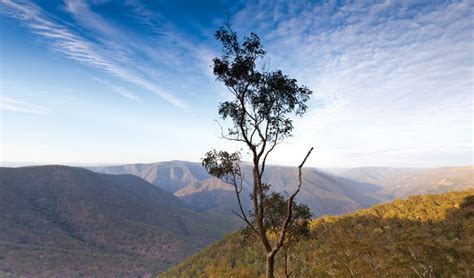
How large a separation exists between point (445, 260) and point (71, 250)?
201 meters

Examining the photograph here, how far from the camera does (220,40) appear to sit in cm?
2073

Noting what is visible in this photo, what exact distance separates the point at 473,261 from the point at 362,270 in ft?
35.7

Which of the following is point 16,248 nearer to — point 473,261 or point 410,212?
point 410,212

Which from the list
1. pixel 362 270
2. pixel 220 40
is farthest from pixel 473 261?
pixel 220 40

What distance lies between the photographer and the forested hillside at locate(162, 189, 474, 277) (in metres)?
32.0

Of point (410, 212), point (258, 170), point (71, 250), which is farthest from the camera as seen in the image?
point (71, 250)

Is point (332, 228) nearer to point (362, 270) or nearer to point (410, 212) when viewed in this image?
point (410, 212)

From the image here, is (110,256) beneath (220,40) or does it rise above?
beneath

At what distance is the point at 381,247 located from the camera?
38.3m

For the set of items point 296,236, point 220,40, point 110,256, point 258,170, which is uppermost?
point 220,40

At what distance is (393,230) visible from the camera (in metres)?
76.8

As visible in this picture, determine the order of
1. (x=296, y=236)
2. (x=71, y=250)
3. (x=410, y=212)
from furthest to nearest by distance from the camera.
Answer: (x=71, y=250), (x=410, y=212), (x=296, y=236)

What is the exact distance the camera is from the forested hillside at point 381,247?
105 ft

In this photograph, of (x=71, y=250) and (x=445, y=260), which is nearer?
(x=445, y=260)
